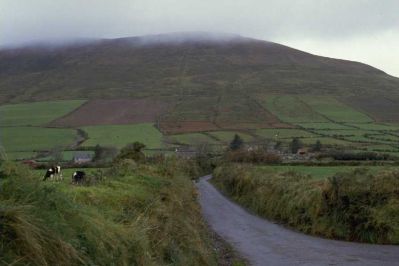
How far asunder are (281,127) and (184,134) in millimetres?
23391

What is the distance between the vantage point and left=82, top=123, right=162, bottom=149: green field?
101556mm

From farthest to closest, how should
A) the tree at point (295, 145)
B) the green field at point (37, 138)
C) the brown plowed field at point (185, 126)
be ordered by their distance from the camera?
the brown plowed field at point (185, 126) → the tree at point (295, 145) → the green field at point (37, 138)

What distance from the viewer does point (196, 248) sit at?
A: 1556cm

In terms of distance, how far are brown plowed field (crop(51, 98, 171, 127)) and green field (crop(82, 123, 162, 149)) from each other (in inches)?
231

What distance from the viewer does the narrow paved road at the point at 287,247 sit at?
2211 centimetres

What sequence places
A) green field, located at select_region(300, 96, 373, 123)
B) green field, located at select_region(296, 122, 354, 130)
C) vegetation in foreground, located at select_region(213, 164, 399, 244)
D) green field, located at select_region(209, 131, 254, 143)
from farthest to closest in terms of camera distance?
green field, located at select_region(300, 96, 373, 123) < green field, located at select_region(296, 122, 354, 130) < green field, located at select_region(209, 131, 254, 143) < vegetation in foreground, located at select_region(213, 164, 399, 244)

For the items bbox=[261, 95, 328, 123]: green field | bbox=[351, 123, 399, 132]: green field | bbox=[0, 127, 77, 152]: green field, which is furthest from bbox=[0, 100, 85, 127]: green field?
bbox=[351, 123, 399, 132]: green field

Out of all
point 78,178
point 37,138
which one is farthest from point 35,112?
point 78,178

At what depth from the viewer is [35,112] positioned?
140 meters

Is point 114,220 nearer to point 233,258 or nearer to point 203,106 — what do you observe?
point 233,258

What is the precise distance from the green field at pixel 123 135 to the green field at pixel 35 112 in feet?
56.3

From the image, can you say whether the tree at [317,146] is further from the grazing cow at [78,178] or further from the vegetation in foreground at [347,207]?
the grazing cow at [78,178]

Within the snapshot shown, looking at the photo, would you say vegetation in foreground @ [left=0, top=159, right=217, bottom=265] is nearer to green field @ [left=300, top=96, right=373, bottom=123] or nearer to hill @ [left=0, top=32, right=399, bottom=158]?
hill @ [left=0, top=32, right=399, bottom=158]

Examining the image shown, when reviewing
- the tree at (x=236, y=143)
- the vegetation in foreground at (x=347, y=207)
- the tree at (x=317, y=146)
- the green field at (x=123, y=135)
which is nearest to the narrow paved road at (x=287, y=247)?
the vegetation in foreground at (x=347, y=207)
